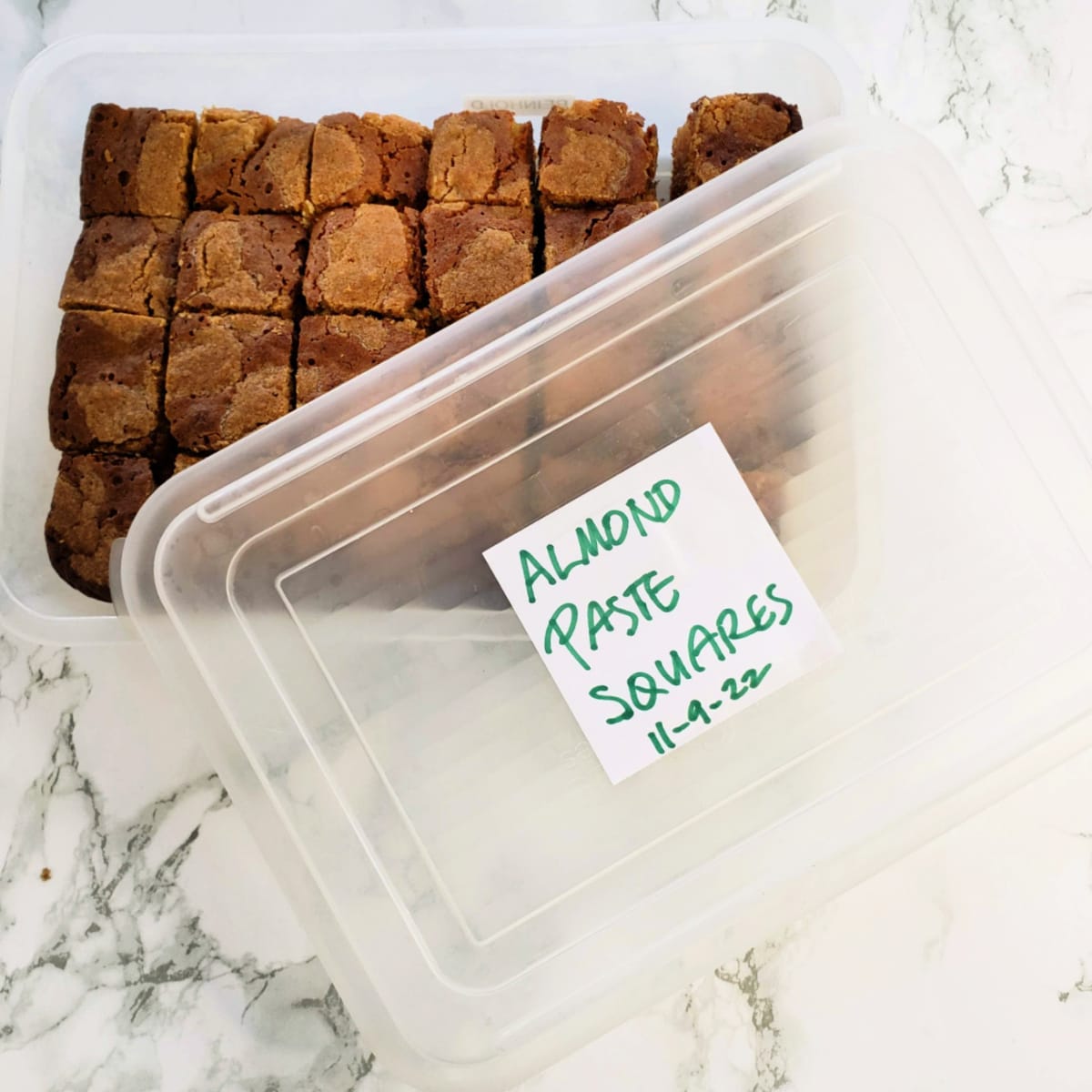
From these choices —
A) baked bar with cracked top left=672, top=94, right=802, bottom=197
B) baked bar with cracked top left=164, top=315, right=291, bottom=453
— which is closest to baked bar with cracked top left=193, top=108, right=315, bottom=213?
baked bar with cracked top left=164, top=315, right=291, bottom=453

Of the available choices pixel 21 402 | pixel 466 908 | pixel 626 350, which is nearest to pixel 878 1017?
pixel 466 908

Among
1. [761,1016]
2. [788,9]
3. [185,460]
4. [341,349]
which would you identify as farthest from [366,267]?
[761,1016]

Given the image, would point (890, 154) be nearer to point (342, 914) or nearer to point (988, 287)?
point (988, 287)

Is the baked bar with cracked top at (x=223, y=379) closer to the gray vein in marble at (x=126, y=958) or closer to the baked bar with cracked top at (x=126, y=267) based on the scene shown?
the baked bar with cracked top at (x=126, y=267)

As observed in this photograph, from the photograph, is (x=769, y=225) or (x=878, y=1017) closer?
(x=769, y=225)

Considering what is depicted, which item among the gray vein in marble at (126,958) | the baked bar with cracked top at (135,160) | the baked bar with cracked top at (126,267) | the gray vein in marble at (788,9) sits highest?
the baked bar with cracked top at (135,160)

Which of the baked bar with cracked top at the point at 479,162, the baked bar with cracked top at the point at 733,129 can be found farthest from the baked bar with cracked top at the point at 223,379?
the baked bar with cracked top at the point at 733,129

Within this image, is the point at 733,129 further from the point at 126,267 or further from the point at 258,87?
the point at 126,267
